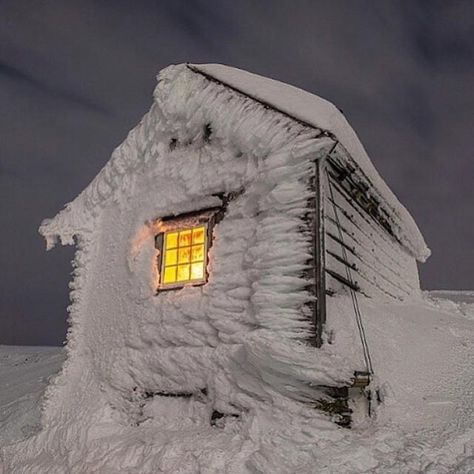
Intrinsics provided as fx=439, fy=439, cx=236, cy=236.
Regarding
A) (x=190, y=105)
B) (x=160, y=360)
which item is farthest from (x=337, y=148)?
(x=160, y=360)

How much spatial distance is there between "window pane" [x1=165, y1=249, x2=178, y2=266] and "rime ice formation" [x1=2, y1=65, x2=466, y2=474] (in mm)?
260

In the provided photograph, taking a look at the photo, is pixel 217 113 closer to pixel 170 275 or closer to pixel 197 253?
pixel 197 253

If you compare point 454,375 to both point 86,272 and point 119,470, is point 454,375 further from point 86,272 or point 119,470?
point 86,272

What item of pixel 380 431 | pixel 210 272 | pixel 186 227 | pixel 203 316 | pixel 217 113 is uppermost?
pixel 217 113

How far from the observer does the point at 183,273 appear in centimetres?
648

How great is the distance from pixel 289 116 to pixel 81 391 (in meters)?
5.13

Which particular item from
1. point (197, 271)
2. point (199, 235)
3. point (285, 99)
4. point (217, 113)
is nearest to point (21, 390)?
point (197, 271)

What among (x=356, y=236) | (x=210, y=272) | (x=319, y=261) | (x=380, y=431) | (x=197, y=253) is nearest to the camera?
(x=380, y=431)

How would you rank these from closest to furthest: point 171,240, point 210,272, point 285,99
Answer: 1. point 210,272
2. point 285,99
3. point 171,240

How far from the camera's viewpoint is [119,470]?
16.0ft

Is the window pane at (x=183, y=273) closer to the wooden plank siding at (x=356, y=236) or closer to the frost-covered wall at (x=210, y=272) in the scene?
the frost-covered wall at (x=210, y=272)

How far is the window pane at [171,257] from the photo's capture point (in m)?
6.65

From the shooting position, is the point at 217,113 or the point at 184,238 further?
the point at 184,238

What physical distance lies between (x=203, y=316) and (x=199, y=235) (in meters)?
1.29
